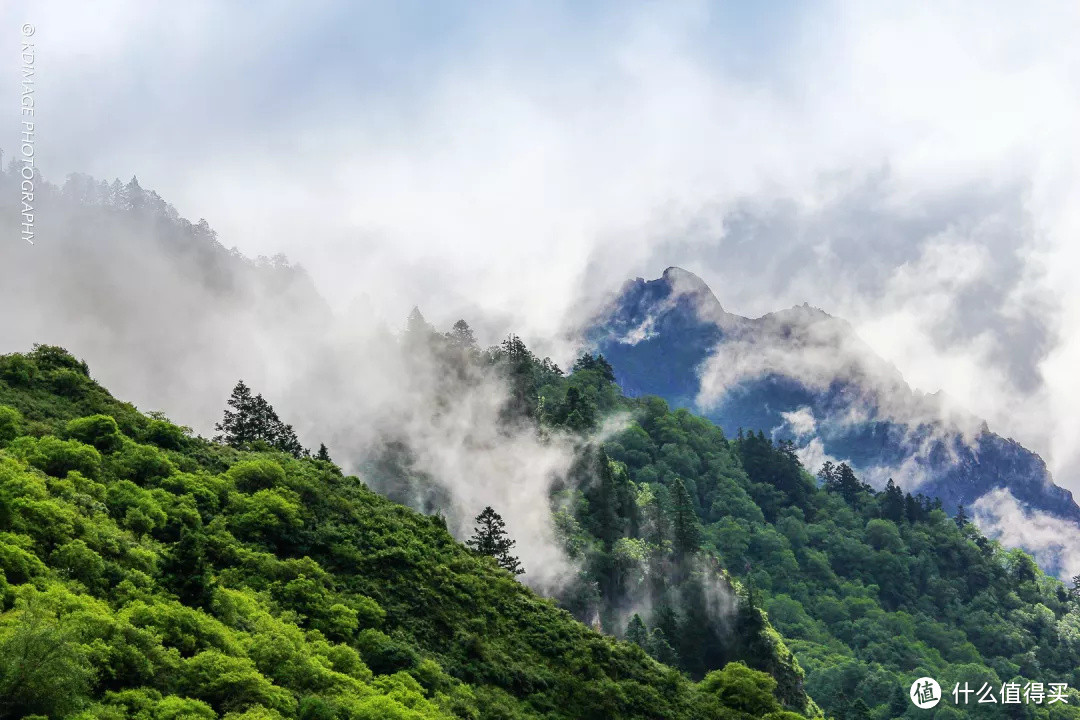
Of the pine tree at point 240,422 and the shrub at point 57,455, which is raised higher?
the pine tree at point 240,422

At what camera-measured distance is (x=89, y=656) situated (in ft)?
137

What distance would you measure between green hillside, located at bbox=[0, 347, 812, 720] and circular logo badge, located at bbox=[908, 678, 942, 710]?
7936 centimetres

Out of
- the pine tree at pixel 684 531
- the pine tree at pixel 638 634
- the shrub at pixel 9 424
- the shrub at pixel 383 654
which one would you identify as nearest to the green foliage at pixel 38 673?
the shrub at pixel 383 654

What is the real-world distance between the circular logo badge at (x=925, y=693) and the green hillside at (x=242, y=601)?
260 ft

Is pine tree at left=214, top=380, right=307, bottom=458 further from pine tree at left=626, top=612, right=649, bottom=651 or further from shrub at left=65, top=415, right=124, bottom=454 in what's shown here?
pine tree at left=626, top=612, right=649, bottom=651

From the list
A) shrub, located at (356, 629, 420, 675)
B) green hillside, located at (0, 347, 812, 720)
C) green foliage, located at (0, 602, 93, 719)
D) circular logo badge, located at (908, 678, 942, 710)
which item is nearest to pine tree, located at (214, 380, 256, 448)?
green hillside, located at (0, 347, 812, 720)

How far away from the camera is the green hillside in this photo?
44.0 metres

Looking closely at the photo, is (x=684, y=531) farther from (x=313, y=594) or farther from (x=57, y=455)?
(x=57, y=455)

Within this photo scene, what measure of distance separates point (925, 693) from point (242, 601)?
121 meters

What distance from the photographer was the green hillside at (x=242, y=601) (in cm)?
4397

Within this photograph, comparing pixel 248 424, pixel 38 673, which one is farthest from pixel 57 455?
pixel 248 424

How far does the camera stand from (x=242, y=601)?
57.3 m

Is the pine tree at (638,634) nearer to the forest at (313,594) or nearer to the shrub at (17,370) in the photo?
the forest at (313,594)

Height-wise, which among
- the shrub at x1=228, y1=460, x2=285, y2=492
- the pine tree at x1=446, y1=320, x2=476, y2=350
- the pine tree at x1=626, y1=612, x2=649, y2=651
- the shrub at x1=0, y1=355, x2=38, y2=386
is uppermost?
the pine tree at x1=446, y1=320, x2=476, y2=350
